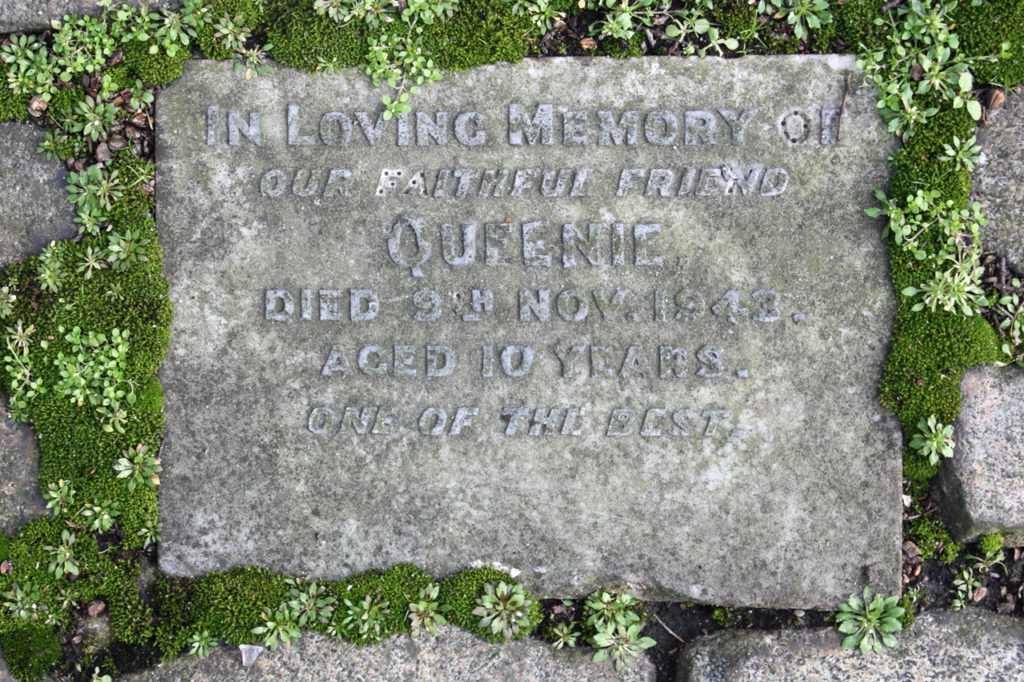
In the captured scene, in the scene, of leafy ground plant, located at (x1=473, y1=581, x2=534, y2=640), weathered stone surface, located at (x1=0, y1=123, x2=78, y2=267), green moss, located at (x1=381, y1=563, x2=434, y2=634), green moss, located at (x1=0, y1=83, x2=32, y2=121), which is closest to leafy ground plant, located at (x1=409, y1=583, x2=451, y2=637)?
green moss, located at (x1=381, y1=563, x2=434, y2=634)

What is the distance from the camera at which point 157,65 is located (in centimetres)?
230

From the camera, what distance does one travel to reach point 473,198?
2.29 metres

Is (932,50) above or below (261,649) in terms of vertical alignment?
above

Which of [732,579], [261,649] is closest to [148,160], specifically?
[261,649]

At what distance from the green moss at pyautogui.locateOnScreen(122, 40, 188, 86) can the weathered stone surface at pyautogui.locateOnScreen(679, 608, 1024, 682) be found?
8.48 ft

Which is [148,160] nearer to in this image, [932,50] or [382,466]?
[382,466]

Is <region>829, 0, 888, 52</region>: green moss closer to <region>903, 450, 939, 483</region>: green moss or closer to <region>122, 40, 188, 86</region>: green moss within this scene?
<region>903, 450, 939, 483</region>: green moss

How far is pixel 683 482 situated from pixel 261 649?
58.9 inches

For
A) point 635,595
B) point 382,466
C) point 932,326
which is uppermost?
point 932,326

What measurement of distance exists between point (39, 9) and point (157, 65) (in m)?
0.47

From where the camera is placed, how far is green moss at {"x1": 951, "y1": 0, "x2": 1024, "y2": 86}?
223cm

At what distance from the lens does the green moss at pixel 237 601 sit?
7.45ft

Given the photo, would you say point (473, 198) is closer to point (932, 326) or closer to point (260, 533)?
point (260, 533)

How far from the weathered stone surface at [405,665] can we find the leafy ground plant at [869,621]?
69 cm
